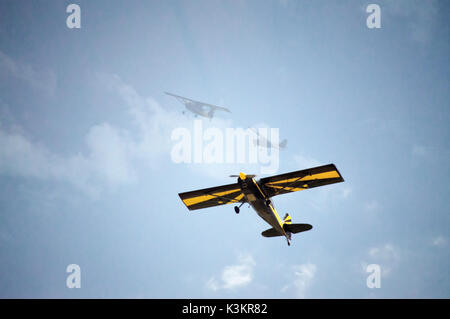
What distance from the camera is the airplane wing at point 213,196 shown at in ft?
67.3

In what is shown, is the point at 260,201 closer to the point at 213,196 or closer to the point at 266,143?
the point at 213,196

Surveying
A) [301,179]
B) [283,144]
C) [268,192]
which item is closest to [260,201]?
[268,192]

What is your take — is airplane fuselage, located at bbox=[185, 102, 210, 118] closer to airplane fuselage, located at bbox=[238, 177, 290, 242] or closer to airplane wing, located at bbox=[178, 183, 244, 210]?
airplane wing, located at bbox=[178, 183, 244, 210]

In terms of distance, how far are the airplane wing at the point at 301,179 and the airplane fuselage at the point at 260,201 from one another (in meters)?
0.63

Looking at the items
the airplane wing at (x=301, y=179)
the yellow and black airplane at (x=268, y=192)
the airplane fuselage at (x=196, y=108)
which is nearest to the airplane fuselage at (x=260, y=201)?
the yellow and black airplane at (x=268, y=192)

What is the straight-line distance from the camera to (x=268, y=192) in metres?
19.2

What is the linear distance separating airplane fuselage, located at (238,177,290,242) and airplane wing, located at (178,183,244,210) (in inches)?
77.3

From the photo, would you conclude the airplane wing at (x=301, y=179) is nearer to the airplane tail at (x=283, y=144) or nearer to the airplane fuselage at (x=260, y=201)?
the airplane fuselage at (x=260, y=201)

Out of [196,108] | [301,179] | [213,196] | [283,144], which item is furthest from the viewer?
[283,144]

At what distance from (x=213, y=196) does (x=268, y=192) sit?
13.8 ft
